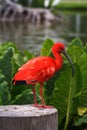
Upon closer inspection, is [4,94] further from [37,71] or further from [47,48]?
[47,48]

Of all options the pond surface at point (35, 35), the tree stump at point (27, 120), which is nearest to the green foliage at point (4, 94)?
the tree stump at point (27, 120)

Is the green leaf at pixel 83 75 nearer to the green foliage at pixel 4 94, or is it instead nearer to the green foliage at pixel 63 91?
the green foliage at pixel 63 91

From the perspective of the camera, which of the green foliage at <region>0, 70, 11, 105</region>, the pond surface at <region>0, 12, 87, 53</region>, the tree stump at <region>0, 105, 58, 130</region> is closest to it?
the tree stump at <region>0, 105, 58, 130</region>

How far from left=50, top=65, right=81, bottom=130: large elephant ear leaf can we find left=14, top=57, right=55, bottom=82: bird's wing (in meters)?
0.50

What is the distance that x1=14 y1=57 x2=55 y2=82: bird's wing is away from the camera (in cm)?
404

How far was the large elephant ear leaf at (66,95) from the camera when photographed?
463 cm

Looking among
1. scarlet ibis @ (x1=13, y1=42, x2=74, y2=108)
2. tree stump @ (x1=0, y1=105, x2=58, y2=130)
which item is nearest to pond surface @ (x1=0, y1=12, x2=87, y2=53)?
scarlet ibis @ (x1=13, y1=42, x2=74, y2=108)

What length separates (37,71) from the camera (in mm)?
4094

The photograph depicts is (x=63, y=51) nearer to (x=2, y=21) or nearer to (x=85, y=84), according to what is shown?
(x=85, y=84)

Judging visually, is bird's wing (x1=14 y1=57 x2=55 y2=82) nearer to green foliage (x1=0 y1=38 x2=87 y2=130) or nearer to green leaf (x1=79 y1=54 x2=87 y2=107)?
green foliage (x1=0 y1=38 x2=87 y2=130)

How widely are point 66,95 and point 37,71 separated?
0.71 metres

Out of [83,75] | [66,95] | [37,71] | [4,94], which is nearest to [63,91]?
[66,95]

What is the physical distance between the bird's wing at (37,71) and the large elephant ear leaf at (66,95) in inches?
19.6

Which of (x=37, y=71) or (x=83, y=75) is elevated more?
(x=37, y=71)
